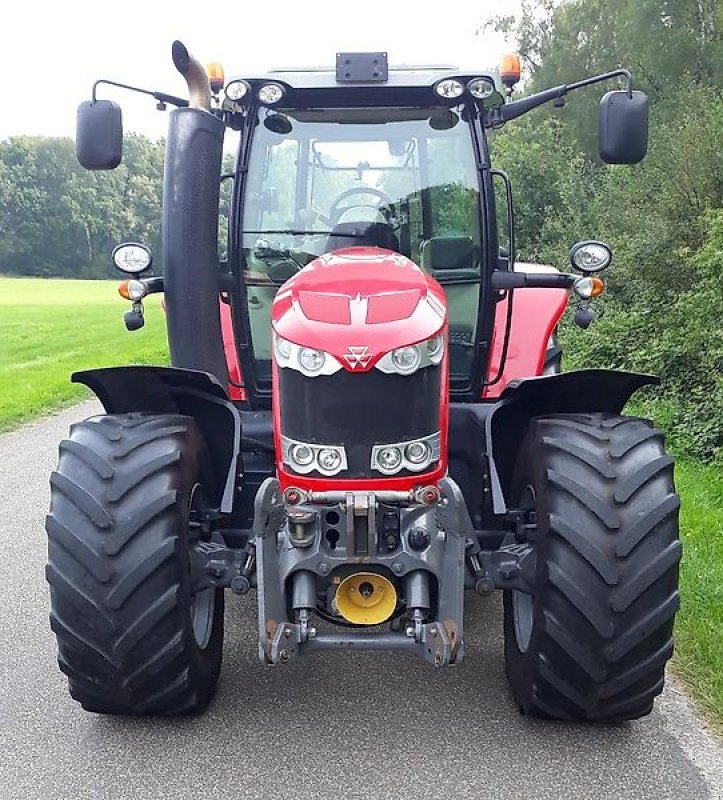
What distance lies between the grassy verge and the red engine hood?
1.80m

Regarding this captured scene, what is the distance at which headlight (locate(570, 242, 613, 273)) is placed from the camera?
5105 millimetres

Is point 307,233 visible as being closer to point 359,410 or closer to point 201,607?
point 359,410

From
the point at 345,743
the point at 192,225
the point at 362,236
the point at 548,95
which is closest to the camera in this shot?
the point at 345,743

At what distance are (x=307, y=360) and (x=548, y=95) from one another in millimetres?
1729

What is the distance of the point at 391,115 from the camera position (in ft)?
14.4

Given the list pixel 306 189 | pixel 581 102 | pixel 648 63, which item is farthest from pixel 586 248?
pixel 581 102

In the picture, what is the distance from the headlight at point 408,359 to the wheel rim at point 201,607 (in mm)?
898

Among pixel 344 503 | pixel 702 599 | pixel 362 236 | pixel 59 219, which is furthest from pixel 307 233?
pixel 59 219

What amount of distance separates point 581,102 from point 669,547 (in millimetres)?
23521

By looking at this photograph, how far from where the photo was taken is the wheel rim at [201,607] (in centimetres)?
362

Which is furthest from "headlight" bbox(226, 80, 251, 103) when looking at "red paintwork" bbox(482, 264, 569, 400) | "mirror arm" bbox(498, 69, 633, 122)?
"red paintwork" bbox(482, 264, 569, 400)

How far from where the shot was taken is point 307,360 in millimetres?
3236

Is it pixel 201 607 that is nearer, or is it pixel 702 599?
pixel 201 607

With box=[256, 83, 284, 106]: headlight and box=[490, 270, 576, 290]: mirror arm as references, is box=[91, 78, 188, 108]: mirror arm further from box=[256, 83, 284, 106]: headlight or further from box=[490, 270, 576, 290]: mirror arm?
box=[490, 270, 576, 290]: mirror arm
